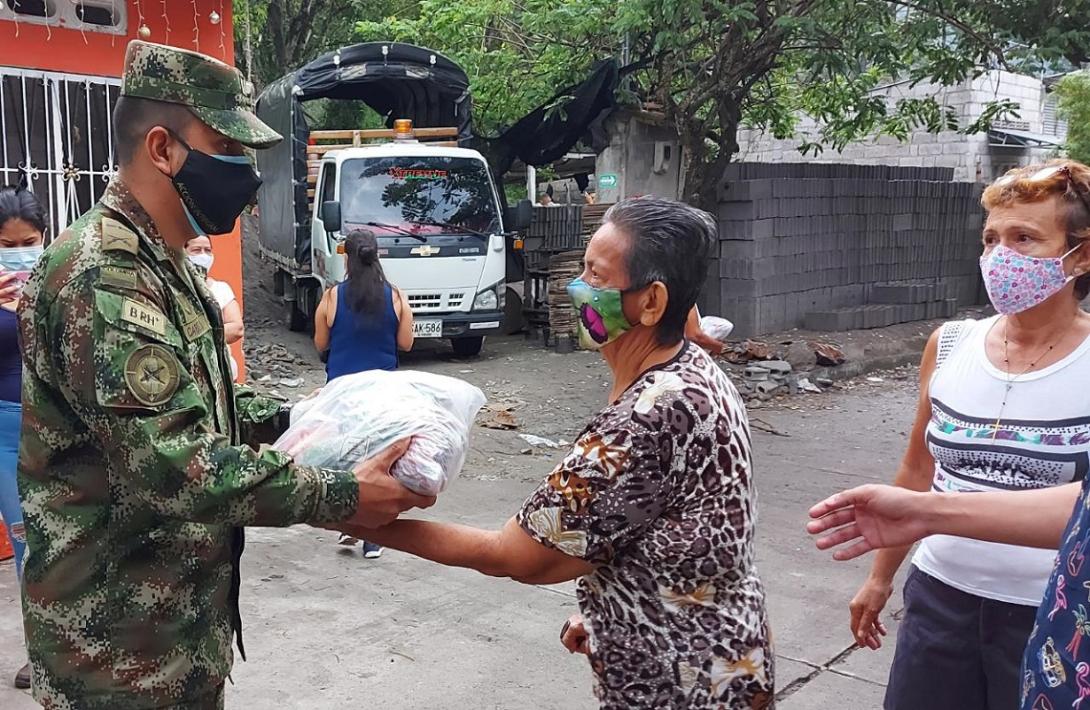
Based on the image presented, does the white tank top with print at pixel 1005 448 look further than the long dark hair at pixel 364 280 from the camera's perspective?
No

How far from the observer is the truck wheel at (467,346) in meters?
11.1

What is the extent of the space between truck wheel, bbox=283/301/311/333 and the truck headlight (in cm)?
295

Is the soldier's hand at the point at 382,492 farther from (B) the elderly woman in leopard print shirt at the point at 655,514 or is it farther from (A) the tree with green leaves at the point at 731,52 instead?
(A) the tree with green leaves at the point at 731,52

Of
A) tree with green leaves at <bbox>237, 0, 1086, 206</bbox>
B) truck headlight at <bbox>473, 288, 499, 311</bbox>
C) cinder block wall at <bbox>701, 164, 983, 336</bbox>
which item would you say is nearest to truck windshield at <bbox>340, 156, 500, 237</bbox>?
truck headlight at <bbox>473, 288, 499, 311</bbox>

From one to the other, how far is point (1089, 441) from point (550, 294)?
9763mm

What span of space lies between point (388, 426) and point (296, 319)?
1127 cm

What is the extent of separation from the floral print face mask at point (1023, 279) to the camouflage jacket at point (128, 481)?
1569 millimetres

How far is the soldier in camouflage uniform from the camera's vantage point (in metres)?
1.73

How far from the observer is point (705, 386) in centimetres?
182

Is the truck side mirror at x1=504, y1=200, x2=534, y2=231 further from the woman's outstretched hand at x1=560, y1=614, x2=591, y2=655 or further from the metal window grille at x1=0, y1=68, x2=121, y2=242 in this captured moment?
the woman's outstretched hand at x1=560, y1=614, x2=591, y2=655

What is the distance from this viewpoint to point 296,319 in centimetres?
1280

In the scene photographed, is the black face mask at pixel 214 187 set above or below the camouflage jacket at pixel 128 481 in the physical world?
above

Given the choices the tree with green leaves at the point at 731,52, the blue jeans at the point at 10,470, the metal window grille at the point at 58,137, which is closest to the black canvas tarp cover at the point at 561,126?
the tree with green leaves at the point at 731,52

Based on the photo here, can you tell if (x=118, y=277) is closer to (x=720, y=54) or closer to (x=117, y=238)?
(x=117, y=238)
